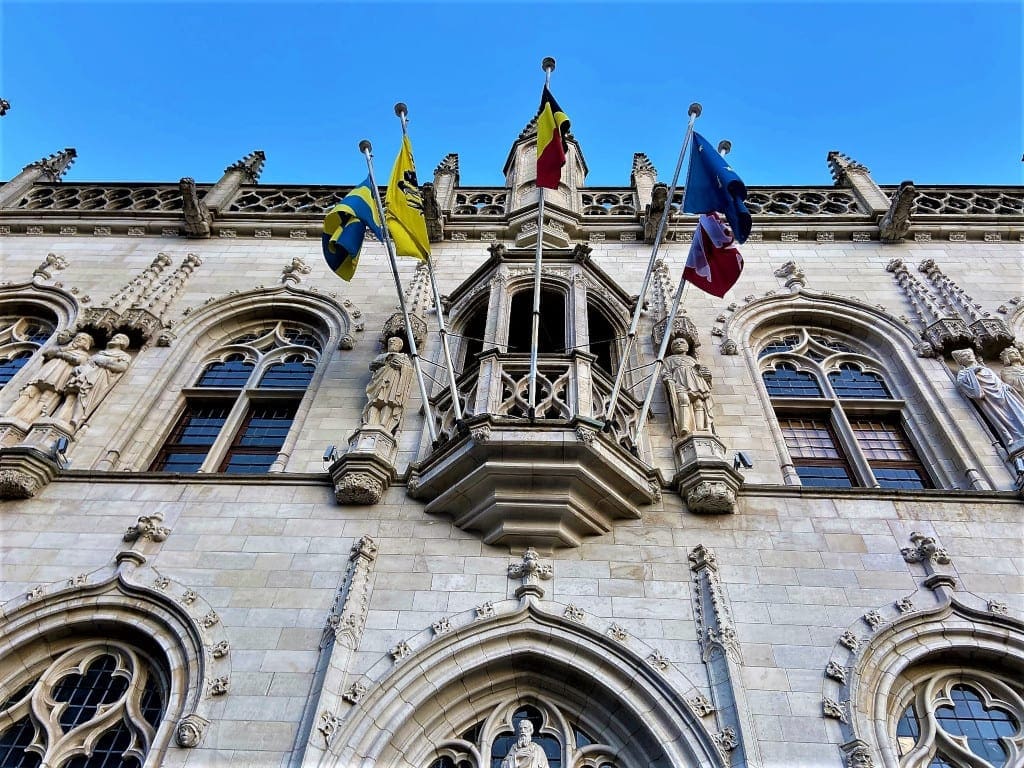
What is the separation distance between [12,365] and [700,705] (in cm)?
1309

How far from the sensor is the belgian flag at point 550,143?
40.2 feet

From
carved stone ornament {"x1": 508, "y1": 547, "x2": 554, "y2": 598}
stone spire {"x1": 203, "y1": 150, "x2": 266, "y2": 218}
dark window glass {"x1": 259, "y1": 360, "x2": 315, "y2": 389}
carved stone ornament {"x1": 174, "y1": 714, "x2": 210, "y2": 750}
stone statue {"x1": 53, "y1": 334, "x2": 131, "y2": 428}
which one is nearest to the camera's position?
carved stone ornament {"x1": 174, "y1": 714, "x2": 210, "y2": 750}

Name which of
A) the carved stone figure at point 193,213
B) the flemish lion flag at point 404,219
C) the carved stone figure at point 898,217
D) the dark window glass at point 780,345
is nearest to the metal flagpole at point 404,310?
the flemish lion flag at point 404,219

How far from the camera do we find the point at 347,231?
12094 mm

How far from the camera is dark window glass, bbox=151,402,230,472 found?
11.9 m

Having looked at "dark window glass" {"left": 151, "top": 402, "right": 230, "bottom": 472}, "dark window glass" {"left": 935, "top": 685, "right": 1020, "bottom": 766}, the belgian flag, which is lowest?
"dark window glass" {"left": 935, "top": 685, "right": 1020, "bottom": 766}

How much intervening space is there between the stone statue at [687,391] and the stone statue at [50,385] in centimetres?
912

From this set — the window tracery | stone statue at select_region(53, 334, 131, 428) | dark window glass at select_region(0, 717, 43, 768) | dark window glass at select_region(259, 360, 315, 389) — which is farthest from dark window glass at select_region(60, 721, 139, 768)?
dark window glass at select_region(259, 360, 315, 389)

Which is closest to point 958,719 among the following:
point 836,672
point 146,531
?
point 836,672

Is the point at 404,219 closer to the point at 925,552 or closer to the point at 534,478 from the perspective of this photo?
the point at 534,478

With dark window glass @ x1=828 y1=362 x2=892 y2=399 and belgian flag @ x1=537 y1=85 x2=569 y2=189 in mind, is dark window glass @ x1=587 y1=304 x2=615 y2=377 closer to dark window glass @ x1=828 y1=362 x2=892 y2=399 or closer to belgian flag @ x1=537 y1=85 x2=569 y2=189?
belgian flag @ x1=537 y1=85 x2=569 y2=189

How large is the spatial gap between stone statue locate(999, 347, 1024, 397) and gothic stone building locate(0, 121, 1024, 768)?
4cm

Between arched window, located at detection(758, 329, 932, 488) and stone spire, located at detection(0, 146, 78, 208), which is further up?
stone spire, located at detection(0, 146, 78, 208)

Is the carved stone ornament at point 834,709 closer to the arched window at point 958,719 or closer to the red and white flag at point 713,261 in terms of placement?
the arched window at point 958,719
